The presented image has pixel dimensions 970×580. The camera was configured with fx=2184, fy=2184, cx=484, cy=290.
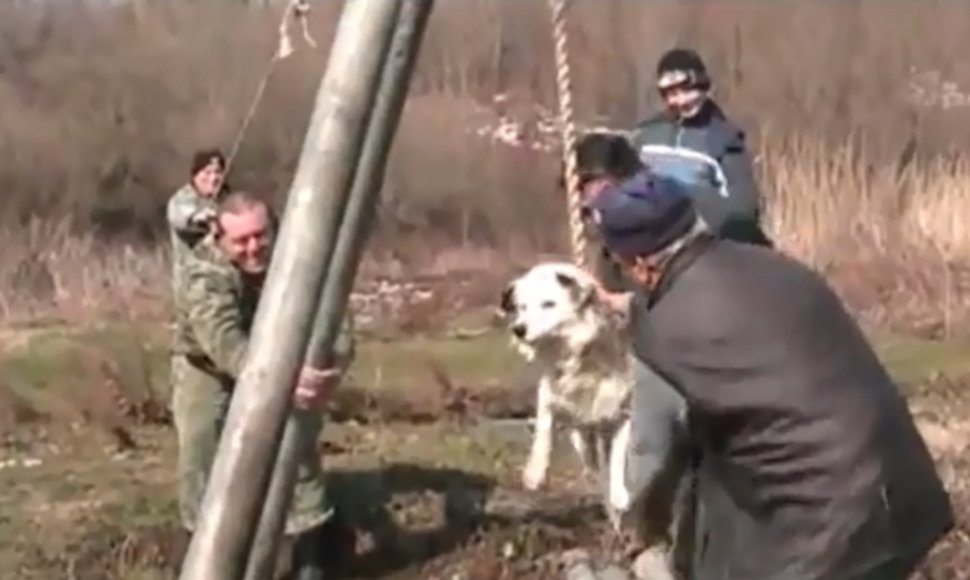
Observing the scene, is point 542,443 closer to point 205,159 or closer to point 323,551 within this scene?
point 323,551

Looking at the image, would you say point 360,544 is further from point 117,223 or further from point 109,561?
point 117,223

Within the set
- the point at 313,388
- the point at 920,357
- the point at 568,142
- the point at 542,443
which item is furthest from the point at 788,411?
the point at 920,357

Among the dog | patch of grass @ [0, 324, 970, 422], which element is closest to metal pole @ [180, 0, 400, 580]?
the dog

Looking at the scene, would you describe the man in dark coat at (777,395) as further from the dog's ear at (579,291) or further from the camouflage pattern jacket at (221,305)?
the dog's ear at (579,291)

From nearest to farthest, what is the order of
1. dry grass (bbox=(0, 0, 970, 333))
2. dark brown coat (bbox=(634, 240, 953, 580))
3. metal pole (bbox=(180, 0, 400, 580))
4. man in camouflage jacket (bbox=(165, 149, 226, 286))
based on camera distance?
metal pole (bbox=(180, 0, 400, 580)) < dark brown coat (bbox=(634, 240, 953, 580)) < man in camouflage jacket (bbox=(165, 149, 226, 286)) < dry grass (bbox=(0, 0, 970, 333))

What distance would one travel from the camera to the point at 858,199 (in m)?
17.0

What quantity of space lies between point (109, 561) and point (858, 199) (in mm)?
10008

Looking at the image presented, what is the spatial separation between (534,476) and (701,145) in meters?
1.69

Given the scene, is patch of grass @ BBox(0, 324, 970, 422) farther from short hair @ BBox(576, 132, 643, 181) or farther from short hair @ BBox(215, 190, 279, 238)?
short hair @ BBox(576, 132, 643, 181)

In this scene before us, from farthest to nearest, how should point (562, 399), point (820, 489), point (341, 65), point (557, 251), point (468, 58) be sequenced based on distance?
point (468, 58), point (557, 251), point (562, 399), point (820, 489), point (341, 65)

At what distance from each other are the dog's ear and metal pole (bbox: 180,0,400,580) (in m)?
4.73

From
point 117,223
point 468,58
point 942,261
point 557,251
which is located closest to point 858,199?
point 942,261

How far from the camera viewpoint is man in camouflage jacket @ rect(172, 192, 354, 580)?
701 centimetres

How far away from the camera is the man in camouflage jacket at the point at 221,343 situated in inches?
276
